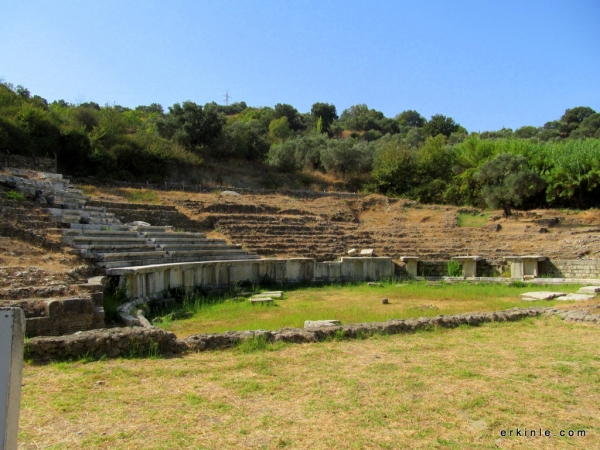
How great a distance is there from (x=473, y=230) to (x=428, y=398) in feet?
63.9

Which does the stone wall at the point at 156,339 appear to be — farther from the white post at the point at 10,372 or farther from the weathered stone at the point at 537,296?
the weathered stone at the point at 537,296

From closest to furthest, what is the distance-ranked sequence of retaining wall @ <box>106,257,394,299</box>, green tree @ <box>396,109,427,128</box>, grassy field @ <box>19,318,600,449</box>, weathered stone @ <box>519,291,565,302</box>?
grassy field @ <box>19,318,600,449</box>
retaining wall @ <box>106,257,394,299</box>
weathered stone @ <box>519,291,565,302</box>
green tree @ <box>396,109,427,128</box>

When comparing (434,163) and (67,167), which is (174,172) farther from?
(434,163)

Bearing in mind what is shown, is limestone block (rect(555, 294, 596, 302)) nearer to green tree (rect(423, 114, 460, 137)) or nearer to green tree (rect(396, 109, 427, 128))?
green tree (rect(423, 114, 460, 137))

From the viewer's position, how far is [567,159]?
2895cm

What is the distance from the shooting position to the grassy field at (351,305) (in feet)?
29.5

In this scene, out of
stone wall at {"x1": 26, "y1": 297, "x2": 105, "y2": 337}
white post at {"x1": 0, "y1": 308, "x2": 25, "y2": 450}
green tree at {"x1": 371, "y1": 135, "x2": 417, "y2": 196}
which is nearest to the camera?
white post at {"x1": 0, "y1": 308, "x2": 25, "y2": 450}

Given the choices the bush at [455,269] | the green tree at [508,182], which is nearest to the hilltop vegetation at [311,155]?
the green tree at [508,182]

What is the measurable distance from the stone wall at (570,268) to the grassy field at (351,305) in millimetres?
2883

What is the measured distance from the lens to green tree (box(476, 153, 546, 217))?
25766mm

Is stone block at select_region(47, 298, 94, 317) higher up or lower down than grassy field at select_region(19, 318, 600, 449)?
higher up

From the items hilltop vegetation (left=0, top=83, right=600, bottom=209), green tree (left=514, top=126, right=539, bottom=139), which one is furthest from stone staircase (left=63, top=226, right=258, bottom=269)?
green tree (left=514, top=126, right=539, bottom=139)

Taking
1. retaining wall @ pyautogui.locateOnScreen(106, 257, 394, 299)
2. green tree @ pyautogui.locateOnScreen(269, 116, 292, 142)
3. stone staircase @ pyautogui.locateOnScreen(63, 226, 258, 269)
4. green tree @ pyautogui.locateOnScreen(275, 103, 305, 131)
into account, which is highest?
green tree @ pyautogui.locateOnScreen(275, 103, 305, 131)

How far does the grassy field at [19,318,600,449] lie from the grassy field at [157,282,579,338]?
2.71 metres
